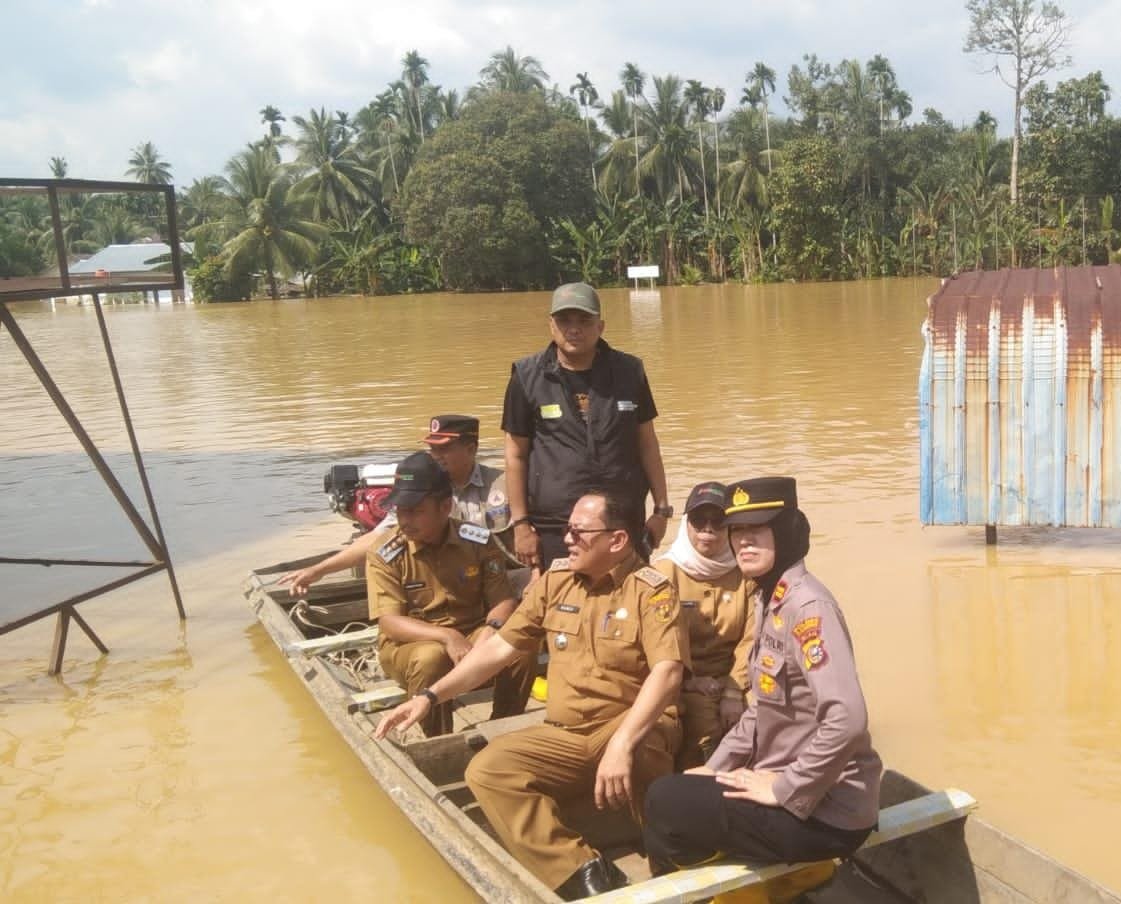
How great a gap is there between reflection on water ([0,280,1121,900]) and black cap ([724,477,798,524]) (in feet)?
7.43

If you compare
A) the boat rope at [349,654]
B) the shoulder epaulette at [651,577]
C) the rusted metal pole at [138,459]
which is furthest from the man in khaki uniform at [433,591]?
the rusted metal pole at [138,459]

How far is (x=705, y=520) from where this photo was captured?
14.4ft

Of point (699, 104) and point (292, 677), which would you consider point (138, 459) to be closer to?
point (292, 677)

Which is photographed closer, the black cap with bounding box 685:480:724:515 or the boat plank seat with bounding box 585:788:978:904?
the boat plank seat with bounding box 585:788:978:904

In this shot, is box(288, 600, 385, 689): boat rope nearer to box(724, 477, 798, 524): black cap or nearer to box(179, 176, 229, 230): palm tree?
box(724, 477, 798, 524): black cap

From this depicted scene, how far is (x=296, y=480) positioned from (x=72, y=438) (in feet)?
18.4

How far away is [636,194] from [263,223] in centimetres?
1749

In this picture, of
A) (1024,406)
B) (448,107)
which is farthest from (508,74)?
(1024,406)

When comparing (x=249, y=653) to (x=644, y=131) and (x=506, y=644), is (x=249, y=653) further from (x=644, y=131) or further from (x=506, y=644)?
(x=644, y=131)

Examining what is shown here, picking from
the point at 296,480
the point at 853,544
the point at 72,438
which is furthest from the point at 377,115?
the point at 853,544

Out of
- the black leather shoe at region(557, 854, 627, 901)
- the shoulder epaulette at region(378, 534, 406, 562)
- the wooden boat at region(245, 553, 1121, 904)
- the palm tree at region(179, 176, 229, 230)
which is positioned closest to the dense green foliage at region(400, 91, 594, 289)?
the palm tree at region(179, 176, 229, 230)

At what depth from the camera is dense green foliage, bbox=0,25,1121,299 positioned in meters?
45.5

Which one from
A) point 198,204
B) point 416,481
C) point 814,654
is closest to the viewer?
point 814,654

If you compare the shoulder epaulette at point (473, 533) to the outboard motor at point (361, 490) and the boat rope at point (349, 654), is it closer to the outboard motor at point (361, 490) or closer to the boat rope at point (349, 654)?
the boat rope at point (349, 654)
